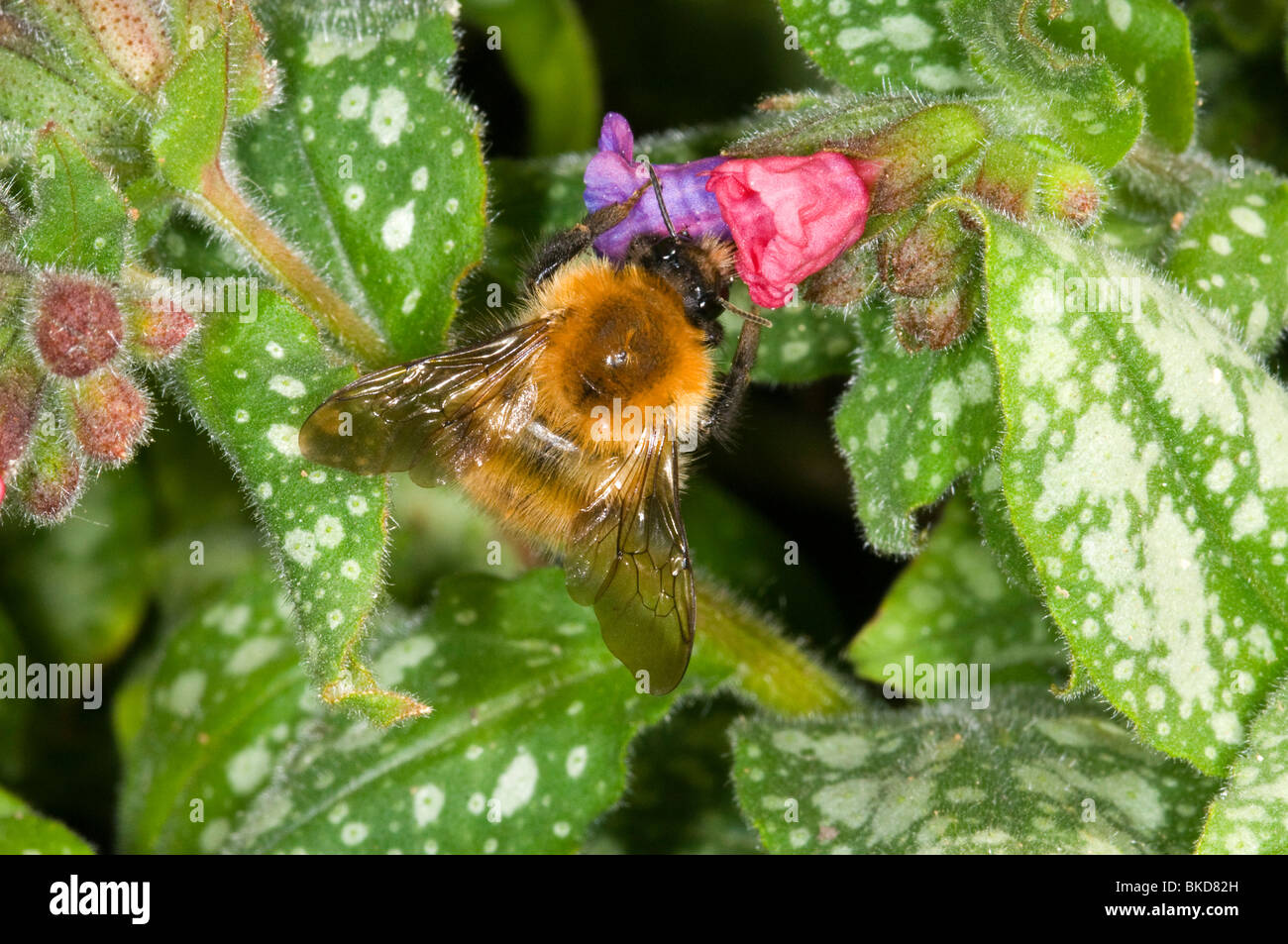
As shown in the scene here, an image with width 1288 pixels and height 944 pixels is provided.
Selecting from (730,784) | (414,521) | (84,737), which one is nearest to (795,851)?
(730,784)

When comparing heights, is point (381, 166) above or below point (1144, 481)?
above

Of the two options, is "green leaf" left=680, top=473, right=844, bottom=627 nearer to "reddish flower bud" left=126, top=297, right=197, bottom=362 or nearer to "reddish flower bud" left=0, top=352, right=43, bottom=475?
"reddish flower bud" left=126, top=297, right=197, bottom=362

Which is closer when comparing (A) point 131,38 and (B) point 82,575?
(A) point 131,38

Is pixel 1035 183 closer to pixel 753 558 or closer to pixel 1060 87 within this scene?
pixel 1060 87

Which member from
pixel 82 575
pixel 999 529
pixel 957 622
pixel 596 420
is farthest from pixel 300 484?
pixel 957 622

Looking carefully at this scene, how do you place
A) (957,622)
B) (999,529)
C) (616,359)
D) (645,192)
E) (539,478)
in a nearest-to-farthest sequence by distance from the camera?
1. (616,359)
2. (539,478)
3. (645,192)
4. (999,529)
5. (957,622)

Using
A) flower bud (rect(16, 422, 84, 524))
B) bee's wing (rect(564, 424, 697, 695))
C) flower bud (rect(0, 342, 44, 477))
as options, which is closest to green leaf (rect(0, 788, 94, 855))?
flower bud (rect(16, 422, 84, 524))

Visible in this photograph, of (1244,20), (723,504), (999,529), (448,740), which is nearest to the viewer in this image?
(999,529)
